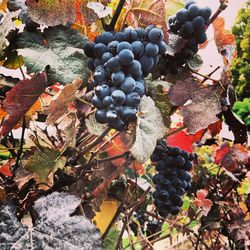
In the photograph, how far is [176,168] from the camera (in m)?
0.97

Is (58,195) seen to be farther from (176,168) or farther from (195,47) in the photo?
(176,168)

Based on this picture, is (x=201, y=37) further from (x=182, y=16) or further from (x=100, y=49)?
(x=100, y=49)

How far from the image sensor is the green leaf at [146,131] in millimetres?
469

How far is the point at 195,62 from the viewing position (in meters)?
0.64

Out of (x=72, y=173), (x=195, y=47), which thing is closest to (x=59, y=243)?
(x=72, y=173)

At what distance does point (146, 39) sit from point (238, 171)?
1115 millimetres

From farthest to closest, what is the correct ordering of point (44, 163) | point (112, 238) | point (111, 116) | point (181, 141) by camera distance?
1. point (181, 141)
2. point (112, 238)
3. point (44, 163)
4. point (111, 116)

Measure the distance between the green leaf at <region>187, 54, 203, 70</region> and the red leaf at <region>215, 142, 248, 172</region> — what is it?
0.86 metres

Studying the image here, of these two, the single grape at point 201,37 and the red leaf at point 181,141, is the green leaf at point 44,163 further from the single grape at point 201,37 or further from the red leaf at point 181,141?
the red leaf at point 181,141

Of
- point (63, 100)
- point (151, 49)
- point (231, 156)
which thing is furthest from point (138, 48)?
point (231, 156)

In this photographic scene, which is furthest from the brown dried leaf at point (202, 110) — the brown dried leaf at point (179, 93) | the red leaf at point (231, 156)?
the red leaf at point (231, 156)

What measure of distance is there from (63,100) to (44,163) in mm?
114

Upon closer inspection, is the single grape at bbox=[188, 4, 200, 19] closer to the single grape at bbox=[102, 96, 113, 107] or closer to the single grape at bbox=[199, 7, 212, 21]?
the single grape at bbox=[199, 7, 212, 21]

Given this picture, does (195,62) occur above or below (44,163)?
above
